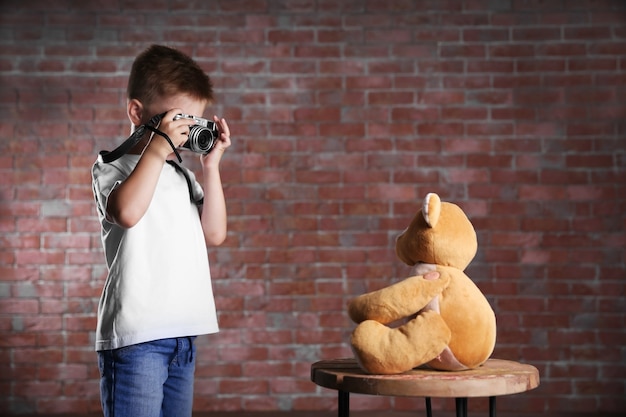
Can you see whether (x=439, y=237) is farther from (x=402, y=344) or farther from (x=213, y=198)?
(x=213, y=198)

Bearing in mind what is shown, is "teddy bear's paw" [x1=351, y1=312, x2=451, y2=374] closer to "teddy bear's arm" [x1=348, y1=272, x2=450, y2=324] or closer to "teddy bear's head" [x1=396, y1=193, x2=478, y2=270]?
"teddy bear's arm" [x1=348, y1=272, x2=450, y2=324]

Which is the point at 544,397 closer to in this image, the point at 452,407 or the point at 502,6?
the point at 452,407

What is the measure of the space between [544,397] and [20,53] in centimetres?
262

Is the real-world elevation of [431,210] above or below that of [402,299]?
above

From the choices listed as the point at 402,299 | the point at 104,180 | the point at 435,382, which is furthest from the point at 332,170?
the point at 435,382

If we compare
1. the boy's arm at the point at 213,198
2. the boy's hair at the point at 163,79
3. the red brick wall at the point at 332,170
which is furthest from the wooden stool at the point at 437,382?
the red brick wall at the point at 332,170

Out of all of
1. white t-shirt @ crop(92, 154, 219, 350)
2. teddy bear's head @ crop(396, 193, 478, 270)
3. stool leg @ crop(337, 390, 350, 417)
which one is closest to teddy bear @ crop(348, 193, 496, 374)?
teddy bear's head @ crop(396, 193, 478, 270)

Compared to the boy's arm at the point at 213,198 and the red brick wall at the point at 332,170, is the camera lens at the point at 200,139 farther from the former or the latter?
the red brick wall at the point at 332,170

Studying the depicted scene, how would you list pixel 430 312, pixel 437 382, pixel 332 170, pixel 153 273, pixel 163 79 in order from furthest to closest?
pixel 332 170, pixel 163 79, pixel 153 273, pixel 430 312, pixel 437 382

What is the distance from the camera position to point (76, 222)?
3.23m

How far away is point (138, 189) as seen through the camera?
1477mm

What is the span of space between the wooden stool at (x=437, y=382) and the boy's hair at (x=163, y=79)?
0.66 metres

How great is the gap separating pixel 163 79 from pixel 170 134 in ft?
0.56

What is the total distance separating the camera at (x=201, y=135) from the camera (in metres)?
1.64
